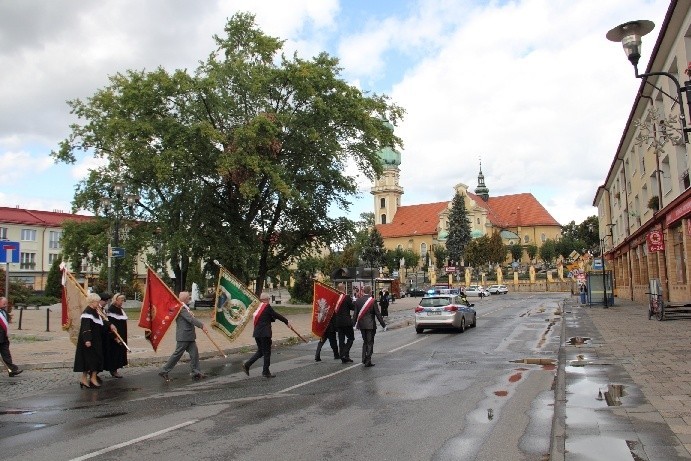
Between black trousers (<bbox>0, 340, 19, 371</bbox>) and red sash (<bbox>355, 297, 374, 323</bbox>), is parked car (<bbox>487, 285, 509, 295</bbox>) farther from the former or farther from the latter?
black trousers (<bbox>0, 340, 19, 371</bbox>)

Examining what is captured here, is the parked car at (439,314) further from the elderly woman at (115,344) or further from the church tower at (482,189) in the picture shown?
Result: the church tower at (482,189)

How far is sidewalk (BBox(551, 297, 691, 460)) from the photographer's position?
615cm

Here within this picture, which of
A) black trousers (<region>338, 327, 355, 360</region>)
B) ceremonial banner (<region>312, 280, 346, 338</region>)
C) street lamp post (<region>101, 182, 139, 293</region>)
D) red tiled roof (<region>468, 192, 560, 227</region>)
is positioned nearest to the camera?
black trousers (<region>338, 327, 355, 360</region>)

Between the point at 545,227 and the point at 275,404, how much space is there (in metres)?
130

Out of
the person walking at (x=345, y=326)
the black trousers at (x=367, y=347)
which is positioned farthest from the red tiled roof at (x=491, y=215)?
the black trousers at (x=367, y=347)

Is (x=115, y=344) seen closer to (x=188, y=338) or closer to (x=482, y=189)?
(x=188, y=338)

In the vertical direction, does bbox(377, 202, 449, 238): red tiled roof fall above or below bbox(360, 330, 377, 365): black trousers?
above

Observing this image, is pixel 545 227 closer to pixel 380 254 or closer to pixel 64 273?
pixel 380 254

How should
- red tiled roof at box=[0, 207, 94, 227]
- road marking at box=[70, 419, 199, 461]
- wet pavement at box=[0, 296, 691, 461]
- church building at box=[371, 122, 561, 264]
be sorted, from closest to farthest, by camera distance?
wet pavement at box=[0, 296, 691, 461] < road marking at box=[70, 419, 199, 461] < red tiled roof at box=[0, 207, 94, 227] < church building at box=[371, 122, 561, 264]

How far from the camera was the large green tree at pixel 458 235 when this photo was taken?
11188 centimetres

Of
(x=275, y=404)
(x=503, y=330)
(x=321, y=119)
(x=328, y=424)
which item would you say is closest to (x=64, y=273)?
(x=275, y=404)

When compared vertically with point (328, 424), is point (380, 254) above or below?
above

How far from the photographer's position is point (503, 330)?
23969 mm

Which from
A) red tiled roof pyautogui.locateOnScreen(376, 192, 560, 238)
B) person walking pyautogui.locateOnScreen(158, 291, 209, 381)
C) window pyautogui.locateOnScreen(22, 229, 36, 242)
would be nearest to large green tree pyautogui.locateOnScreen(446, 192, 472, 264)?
red tiled roof pyautogui.locateOnScreen(376, 192, 560, 238)
